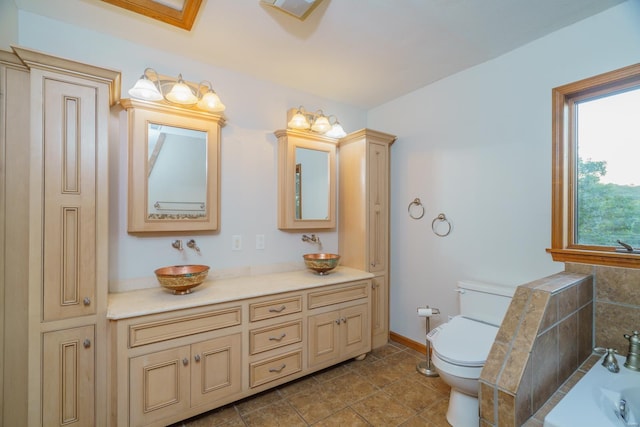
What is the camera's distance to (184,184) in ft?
6.86

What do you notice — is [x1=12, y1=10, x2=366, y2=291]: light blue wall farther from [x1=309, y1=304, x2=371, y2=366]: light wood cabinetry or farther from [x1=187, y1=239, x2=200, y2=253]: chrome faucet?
[x1=309, y1=304, x2=371, y2=366]: light wood cabinetry

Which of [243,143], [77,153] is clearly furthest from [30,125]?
[243,143]

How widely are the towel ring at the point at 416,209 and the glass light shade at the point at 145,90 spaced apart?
7.25 feet

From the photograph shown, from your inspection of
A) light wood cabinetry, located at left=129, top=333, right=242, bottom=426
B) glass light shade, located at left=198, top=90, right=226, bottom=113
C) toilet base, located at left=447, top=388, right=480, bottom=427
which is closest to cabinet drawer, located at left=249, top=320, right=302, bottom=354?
light wood cabinetry, located at left=129, top=333, right=242, bottom=426

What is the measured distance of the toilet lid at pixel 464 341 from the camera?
5.20 ft

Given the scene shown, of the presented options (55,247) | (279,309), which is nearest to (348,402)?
(279,309)

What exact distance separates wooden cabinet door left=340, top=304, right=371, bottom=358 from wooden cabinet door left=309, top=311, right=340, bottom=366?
6 centimetres

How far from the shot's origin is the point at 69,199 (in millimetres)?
1473

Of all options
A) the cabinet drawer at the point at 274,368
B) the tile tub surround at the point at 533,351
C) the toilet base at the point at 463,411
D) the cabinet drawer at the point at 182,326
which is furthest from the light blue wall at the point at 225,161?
the tile tub surround at the point at 533,351

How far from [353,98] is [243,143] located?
4.12 feet

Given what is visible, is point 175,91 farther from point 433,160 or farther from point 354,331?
point 354,331

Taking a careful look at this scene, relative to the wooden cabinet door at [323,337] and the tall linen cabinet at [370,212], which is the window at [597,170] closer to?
the tall linen cabinet at [370,212]

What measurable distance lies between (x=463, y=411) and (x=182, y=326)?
1717 mm

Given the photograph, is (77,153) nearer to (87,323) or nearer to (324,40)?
(87,323)
